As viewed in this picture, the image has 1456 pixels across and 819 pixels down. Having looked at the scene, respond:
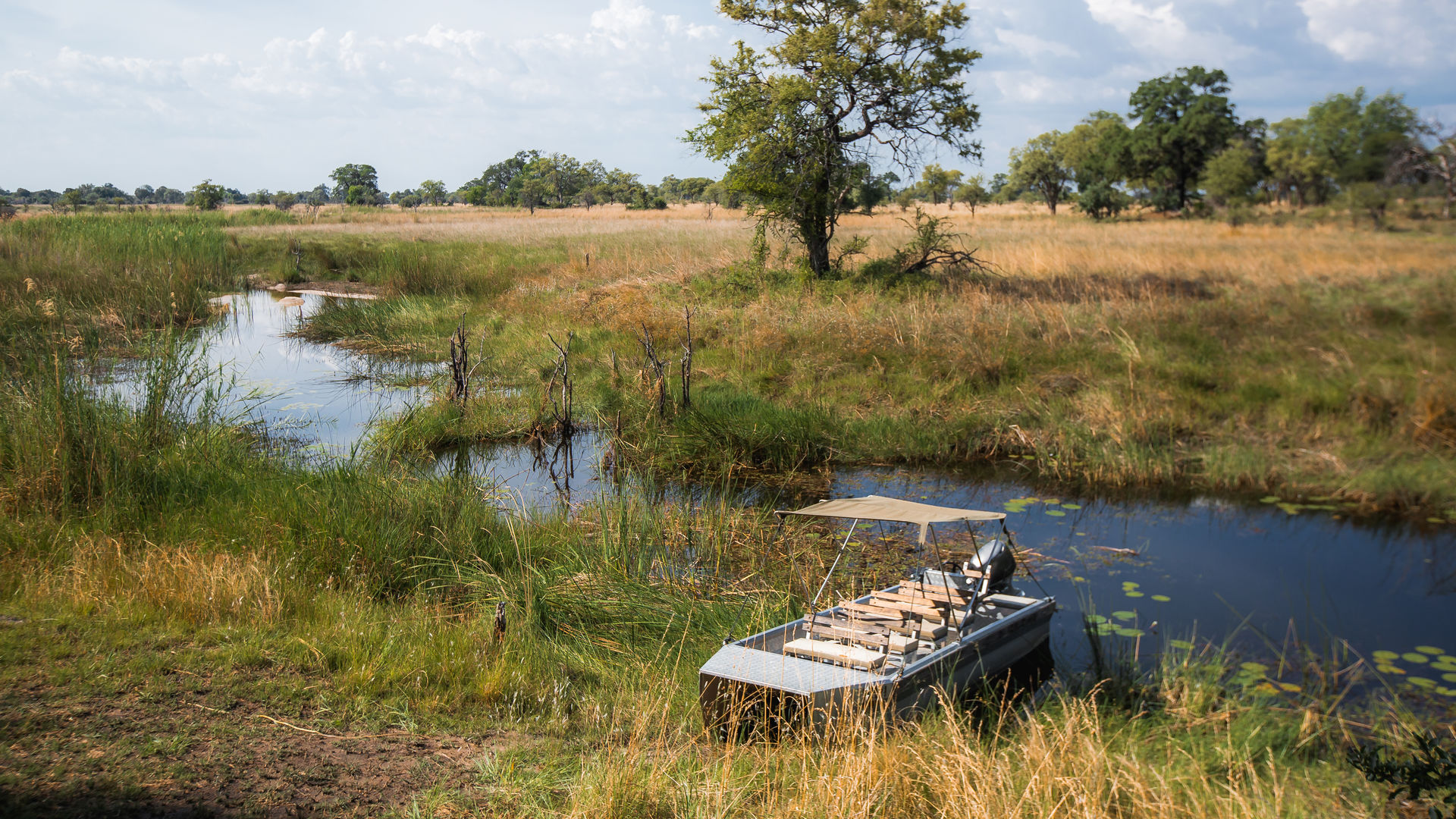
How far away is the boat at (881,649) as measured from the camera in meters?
4.68

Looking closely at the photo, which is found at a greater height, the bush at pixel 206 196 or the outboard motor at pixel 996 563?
the bush at pixel 206 196

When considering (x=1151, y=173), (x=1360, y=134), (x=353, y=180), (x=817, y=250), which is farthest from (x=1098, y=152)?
(x=353, y=180)

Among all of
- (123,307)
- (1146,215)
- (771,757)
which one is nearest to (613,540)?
(771,757)

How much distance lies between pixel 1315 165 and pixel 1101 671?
8372mm

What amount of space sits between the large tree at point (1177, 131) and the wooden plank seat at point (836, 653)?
1705 inches

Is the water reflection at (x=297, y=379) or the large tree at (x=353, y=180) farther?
the large tree at (x=353, y=180)

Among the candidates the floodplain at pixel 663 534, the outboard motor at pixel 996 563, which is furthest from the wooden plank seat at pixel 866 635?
the outboard motor at pixel 996 563

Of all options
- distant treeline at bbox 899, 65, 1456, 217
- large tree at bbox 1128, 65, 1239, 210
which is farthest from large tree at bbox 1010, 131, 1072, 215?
large tree at bbox 1128, 65, 1239, 210

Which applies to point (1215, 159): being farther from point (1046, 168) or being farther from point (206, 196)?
point (206, 196)

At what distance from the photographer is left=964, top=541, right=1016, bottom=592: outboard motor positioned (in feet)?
21.3

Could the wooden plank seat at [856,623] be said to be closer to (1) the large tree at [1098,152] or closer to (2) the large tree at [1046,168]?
(1) the large tree at [1098,152]

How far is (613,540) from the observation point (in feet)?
23.4

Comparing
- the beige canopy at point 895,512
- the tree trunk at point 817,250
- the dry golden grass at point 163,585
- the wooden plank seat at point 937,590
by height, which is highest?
the tree trunk at point 817,250

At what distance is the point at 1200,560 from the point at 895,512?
13.4 feet
